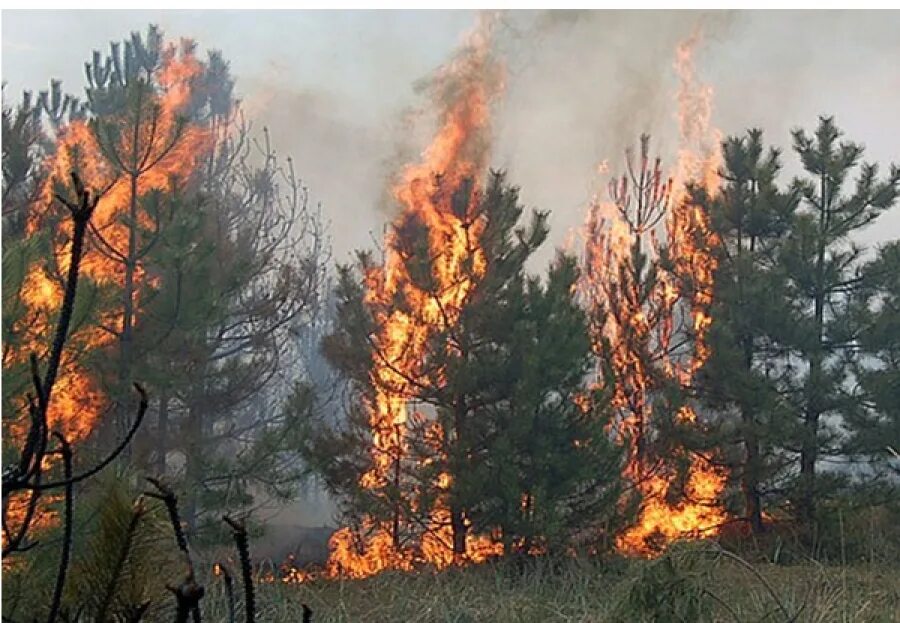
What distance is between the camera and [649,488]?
9422 mm

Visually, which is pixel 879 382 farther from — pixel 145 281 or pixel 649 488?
pixel 145 281

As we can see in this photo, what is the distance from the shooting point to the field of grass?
2936mm

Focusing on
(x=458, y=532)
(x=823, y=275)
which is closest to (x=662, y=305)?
(x=823, y=275)

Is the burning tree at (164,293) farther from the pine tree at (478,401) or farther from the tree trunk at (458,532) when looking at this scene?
the tree trunk at (458,532)

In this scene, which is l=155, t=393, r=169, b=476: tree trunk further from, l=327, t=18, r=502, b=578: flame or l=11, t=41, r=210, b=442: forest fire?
l=327, t=18, r=502, b=578: flame

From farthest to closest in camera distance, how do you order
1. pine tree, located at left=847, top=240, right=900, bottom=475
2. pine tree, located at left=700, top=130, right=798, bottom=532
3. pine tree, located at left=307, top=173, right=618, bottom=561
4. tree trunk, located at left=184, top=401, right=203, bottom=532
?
pine tree, located at left=700, top=130, right=798, bottom=532 → pine tree, located at left=847, top=240, right=900, bottom=475 → pine tree, located at left=307, top=173, right=618, bottom=561 → tree trunk, located at left=184, top=401, right=203, bottom=532

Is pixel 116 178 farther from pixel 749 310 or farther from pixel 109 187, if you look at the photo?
pixel 749 310

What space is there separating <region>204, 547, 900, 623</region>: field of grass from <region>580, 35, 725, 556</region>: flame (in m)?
2.36

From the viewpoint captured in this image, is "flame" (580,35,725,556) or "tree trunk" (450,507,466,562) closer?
"tree trunk" (450,507,466,562)

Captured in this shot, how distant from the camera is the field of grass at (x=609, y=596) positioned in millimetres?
2936

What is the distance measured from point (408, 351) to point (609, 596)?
4.22 metres

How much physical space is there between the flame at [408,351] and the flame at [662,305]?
1.85 meters

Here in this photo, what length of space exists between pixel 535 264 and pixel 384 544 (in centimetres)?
282

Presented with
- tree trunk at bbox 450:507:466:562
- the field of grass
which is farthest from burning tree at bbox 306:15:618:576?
the field of grass
